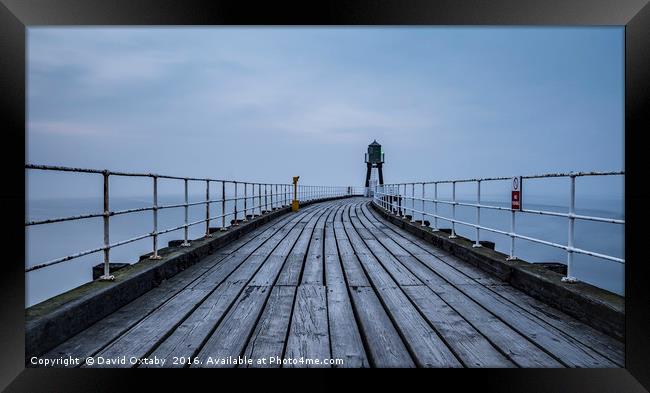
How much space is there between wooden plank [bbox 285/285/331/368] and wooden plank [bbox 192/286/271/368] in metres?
0.32

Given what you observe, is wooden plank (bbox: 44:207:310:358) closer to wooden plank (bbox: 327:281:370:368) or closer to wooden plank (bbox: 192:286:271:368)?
wooden plank (bbox: 192:286:271:368)

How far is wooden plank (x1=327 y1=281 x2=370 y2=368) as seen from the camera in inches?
97.5

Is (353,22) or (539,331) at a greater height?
(353,22)

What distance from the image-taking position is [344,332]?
2893mm

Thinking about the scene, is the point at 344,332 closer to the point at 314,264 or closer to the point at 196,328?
the point at 196,328

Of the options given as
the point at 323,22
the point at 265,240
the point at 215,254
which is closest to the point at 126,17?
the point at 323,22

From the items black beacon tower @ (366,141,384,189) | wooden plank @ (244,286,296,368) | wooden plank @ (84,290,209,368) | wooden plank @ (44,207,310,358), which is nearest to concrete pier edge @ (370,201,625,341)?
wooden plank @ (244,286,296,368)

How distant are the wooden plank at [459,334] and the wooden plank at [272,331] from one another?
1.16 metres

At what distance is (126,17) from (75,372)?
228cm

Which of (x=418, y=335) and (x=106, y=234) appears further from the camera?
(x=106, y=234)

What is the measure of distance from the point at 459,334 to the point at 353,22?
2358 millimetres

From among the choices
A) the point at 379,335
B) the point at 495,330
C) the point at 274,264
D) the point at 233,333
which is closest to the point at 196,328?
the point at 233,333

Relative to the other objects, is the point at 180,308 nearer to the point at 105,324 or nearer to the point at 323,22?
the point at 105,324

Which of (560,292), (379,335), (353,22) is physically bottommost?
(379,335)
